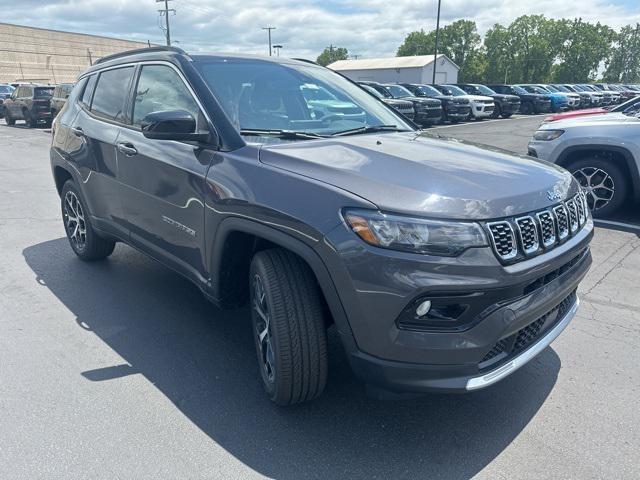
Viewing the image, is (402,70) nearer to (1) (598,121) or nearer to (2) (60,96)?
(2) (60,96)

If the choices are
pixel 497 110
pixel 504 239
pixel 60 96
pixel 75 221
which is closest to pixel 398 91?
pixel 497 110

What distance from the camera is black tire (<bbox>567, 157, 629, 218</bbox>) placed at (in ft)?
20.4

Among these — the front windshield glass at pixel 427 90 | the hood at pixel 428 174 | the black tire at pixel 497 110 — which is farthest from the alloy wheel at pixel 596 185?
the black tire at pixel 497 110

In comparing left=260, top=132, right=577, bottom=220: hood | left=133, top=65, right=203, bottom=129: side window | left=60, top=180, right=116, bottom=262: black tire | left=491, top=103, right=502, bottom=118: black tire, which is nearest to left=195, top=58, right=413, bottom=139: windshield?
left=133, top=65, right=203, bottom=129: side window

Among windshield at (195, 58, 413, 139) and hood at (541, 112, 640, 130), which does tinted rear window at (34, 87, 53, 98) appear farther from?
windshield at (195, 58, 413, 139)

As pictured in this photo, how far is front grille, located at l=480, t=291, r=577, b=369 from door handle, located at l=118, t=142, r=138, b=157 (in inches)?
103

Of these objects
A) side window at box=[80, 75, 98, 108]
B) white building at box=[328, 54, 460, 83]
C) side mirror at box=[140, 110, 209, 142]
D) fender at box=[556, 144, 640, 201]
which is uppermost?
white building at box=[328, 54, 460, 83]

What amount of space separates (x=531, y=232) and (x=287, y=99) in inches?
73.0

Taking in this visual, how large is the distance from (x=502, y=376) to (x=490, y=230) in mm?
658

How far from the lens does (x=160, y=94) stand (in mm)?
3506

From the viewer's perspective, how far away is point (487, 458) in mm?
2387

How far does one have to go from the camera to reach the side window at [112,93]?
155 inches

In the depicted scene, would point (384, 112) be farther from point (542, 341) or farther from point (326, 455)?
point (326, 455)

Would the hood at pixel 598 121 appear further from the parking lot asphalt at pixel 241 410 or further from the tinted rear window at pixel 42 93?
the tinted rear window at pixel 42 93
